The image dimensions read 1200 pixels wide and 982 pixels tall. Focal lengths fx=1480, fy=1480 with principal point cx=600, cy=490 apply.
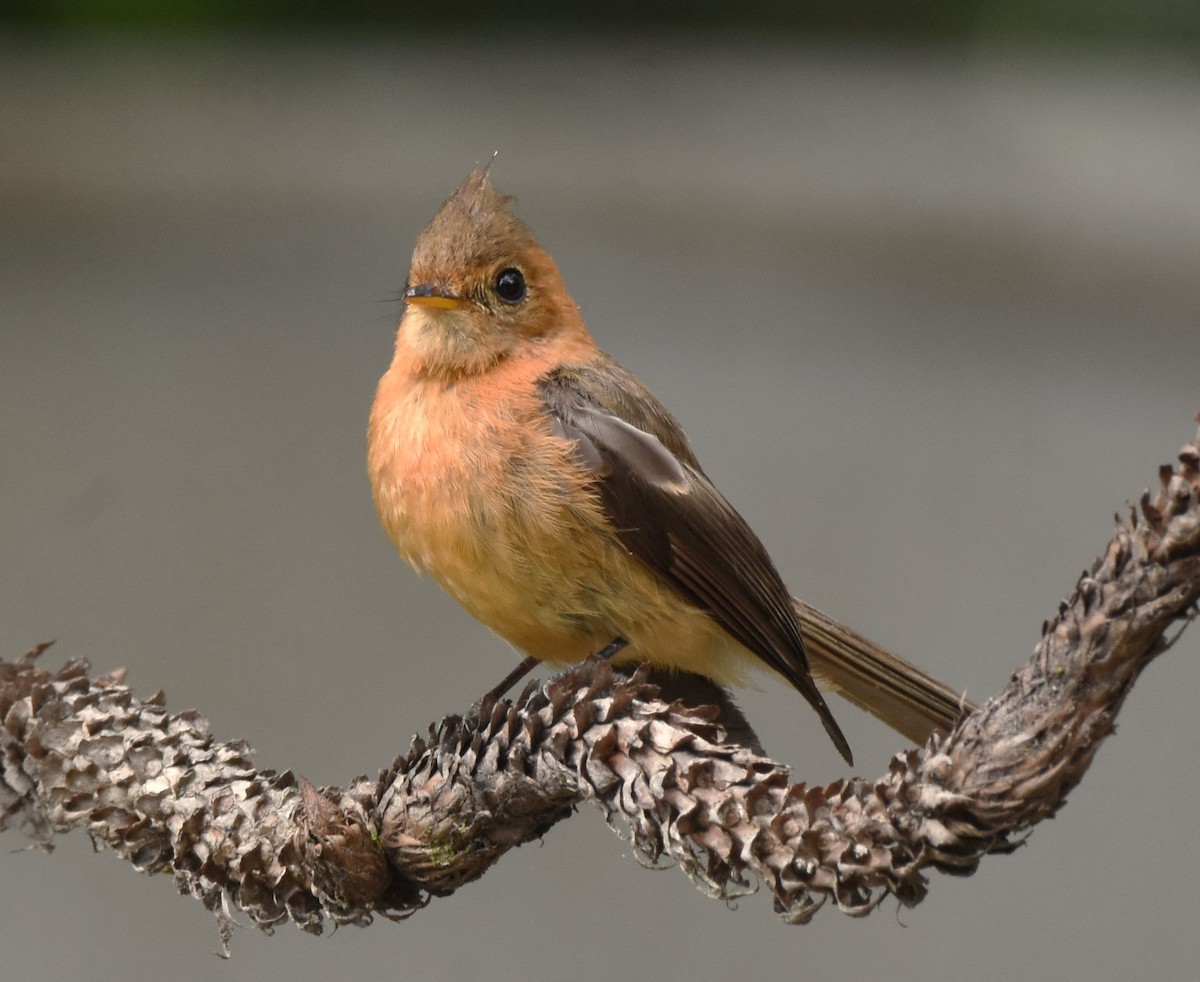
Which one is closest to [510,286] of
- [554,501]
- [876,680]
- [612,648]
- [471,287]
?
[471,287]

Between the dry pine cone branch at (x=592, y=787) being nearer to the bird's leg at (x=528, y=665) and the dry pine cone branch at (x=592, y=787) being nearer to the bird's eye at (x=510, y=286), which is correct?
the bird's leg at (x=528, y=665)

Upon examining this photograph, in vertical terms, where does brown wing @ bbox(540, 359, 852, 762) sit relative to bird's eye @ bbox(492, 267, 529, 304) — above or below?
below

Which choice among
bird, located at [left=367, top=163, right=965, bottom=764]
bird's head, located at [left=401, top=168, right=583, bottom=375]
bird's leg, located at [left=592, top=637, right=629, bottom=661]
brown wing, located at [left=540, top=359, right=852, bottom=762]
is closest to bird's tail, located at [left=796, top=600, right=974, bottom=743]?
bird, located at [left=367, top=163, right=965, bottom=764]

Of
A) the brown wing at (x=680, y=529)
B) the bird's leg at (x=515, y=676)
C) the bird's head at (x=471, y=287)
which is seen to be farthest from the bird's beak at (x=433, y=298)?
the bird's leg at (x=515, y=676)

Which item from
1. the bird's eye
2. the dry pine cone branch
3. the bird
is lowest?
the dry pine cone branch

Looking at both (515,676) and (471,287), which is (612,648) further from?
(471,287)

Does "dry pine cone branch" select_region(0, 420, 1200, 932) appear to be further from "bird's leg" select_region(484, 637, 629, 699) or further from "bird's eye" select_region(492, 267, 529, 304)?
"bird's eye" select_region(492, 267, 529, 304)
